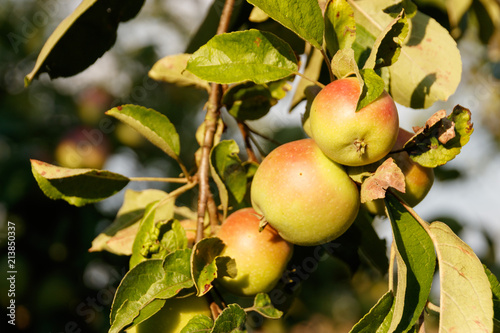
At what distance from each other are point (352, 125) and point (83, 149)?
168cm

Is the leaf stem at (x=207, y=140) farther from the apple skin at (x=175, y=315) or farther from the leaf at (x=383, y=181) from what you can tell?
the leaf at (x=383, y=181)

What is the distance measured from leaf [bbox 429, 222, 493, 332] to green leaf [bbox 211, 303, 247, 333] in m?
0.30

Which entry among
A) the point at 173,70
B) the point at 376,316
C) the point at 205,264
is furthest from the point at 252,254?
the point at 173,70

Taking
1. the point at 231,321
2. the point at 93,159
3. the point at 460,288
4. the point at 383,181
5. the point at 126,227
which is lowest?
the point at 93,159

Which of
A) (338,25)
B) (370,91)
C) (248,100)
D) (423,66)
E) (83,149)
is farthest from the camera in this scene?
(83,149)

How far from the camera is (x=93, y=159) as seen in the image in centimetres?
217

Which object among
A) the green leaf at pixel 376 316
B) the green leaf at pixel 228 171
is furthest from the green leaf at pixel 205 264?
the green leaf at pixel 376 316

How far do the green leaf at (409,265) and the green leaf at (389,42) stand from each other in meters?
0.21

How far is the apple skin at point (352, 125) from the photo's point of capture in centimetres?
66

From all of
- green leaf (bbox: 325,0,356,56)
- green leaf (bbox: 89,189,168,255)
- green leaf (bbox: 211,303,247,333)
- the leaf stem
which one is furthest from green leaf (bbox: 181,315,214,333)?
green leaf (bbox: 325,0,356,56)

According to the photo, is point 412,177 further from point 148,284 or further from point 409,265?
point 148,284

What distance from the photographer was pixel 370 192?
2.20 feet

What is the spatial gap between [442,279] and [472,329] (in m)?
0.08

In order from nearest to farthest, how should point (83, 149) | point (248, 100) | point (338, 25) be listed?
point (338, 25) < point (248, 100) < point (83, 149)
